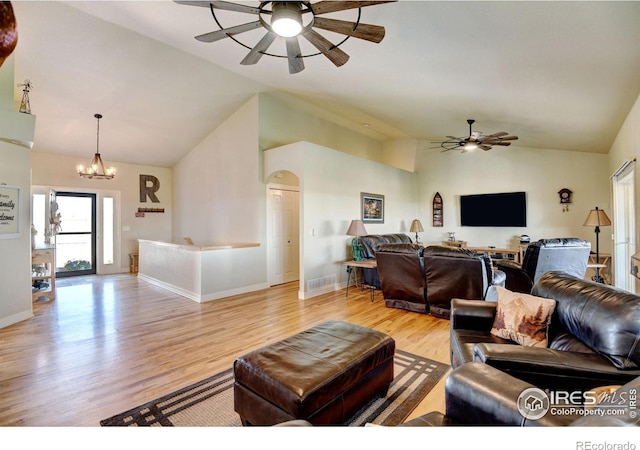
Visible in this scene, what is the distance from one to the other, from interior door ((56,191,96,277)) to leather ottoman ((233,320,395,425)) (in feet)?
24.4

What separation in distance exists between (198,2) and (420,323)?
3846 millimetres

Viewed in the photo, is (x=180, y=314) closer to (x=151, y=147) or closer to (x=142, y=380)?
(x=142, y=380)

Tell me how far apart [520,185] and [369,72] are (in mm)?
5073

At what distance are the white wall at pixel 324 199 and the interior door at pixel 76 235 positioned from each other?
194 inches

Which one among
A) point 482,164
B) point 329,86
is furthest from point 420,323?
point 482,164

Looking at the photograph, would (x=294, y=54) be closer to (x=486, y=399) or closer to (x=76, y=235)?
(x=486, y=399)

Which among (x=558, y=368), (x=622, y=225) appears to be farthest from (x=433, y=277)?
(x=622, y=225)

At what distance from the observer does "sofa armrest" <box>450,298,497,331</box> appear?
91.5 inches

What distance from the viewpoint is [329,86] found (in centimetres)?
484

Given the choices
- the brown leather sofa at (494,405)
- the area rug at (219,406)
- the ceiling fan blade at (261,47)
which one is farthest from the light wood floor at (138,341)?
the ceiling fan blade at (261,47)

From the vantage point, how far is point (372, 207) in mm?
6758

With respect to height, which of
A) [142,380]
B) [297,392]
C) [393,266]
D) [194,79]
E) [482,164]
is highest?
[194,79]

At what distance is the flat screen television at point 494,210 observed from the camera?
6.77m

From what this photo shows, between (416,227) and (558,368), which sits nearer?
(558,368)
